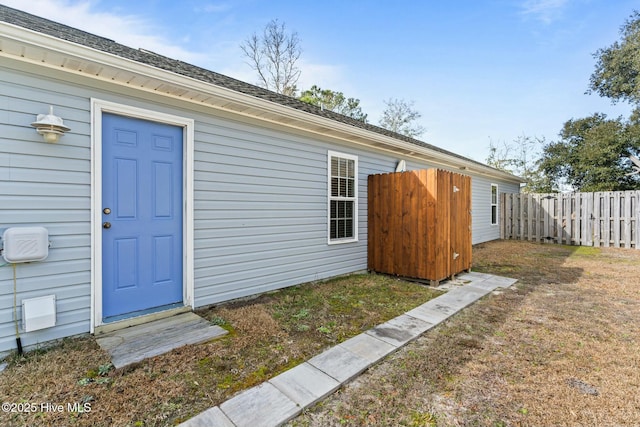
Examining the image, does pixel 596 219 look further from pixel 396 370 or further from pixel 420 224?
pixel 396 370

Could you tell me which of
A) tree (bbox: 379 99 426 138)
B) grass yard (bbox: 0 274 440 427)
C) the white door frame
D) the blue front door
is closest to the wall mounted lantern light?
the white door frame

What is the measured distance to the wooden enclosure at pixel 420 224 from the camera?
4.76 meters

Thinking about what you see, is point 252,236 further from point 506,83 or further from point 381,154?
point 506,83

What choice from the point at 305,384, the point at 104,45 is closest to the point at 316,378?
the point at 305,384

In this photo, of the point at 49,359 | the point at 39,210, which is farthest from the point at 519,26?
the point at 49,359

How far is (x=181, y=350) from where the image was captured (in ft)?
8.25

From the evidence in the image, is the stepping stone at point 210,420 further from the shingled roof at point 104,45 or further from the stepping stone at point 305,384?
the shingled roof at point 104,45

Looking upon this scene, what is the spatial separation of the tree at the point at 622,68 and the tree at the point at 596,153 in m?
1.78

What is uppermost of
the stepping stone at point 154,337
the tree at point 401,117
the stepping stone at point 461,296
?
the tree at point 401,117

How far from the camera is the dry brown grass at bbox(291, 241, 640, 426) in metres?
1.78

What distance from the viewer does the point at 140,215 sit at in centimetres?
313

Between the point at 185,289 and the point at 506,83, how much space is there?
12515 mm

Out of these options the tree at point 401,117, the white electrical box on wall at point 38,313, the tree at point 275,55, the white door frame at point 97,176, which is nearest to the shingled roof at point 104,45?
the white door frame at point 97,176

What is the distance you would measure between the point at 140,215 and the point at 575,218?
12685mm
